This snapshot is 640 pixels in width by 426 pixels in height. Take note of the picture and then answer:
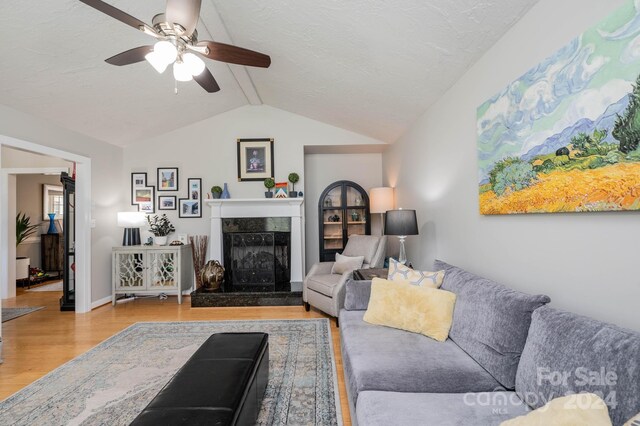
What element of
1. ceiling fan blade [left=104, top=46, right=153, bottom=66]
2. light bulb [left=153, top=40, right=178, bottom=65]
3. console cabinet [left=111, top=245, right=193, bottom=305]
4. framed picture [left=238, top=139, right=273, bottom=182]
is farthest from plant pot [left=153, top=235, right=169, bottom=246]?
light bulb [left=153, top=40, right=178, bottom=65]

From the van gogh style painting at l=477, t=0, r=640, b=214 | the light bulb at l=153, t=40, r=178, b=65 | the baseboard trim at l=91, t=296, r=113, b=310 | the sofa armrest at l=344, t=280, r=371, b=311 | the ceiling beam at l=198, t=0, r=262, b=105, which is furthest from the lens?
the baseboard trim at l=91, t=296, r=113, b=310

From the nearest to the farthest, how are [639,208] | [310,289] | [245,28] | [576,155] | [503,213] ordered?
[639,208] < [576,155] < [503,213] < [245,28] < [310,289]

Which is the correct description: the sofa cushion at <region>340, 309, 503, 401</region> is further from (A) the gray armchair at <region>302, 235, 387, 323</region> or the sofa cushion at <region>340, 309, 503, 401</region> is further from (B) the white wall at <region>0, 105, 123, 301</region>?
(B) the white wall at <region>0, 105, 123, 301</region>

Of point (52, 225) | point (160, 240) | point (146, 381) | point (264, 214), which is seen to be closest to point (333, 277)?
point (264, 214)

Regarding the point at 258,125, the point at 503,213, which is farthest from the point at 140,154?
the point at 503,213

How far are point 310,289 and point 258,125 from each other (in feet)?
9.05

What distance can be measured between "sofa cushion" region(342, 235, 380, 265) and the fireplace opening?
43.0 inches

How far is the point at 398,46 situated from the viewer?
7.38 ft

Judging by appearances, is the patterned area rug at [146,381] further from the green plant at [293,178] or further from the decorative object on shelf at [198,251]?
the green plant at [293,178]

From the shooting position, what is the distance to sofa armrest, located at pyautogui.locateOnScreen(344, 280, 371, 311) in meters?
2.44

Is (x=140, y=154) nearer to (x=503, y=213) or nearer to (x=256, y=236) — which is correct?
(x=256, y=236)

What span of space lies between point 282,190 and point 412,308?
10.1 ft

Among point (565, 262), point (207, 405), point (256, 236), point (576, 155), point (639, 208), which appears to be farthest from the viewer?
point (256, 236)

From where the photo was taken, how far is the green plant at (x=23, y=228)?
5.31 meters
